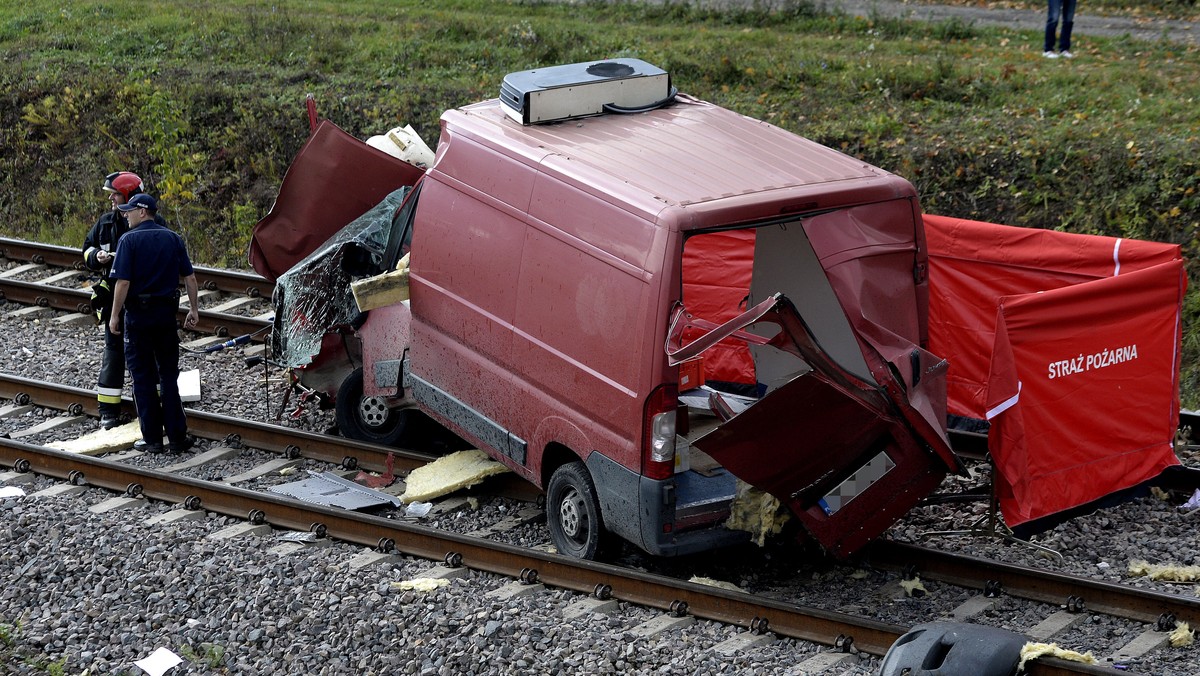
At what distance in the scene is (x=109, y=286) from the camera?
9.81 meters

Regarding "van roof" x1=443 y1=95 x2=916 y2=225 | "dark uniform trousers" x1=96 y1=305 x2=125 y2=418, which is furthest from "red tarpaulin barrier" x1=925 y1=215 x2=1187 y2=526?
"dark uniform trousers" x1=96 y1=305 x2=125 y2=418

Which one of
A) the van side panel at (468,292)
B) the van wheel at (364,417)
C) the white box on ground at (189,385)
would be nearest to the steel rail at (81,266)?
the white box on ground at (189,385)

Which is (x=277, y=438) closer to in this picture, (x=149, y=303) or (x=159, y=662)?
(x=149, y=303)

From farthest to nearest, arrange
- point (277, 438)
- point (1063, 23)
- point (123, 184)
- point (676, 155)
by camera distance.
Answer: point (1063, 23) → point (277, 438) → point (123, 184) → point (676, 155)

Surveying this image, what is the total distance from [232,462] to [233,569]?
2.28 metres

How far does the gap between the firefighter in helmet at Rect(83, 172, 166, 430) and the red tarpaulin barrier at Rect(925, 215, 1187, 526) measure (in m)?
6.14

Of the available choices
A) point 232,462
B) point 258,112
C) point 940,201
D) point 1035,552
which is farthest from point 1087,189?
point 258,112

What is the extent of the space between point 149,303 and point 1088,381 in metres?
6.12

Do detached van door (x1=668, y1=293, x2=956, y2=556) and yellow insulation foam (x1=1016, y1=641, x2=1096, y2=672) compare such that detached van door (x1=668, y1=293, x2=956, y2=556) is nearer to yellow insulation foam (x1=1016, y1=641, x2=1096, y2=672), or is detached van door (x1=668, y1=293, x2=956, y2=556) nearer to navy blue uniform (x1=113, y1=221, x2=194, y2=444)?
yellow insulation foam (x1=1016, y1=641, x2=1096, y2=672)

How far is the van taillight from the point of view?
21.9 ft

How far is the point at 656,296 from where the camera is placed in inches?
258

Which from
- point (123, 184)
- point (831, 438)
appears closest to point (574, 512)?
point (831, 438)

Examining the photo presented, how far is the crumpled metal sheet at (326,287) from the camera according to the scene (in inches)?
363

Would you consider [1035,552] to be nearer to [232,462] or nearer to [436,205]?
[436,205]
